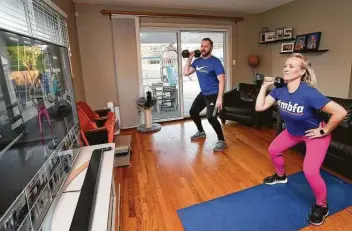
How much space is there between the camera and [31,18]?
1.46 meters

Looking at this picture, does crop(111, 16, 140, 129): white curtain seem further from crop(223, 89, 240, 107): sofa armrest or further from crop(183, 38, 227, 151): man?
crop(223, 89, 240, 107): sofa armrest

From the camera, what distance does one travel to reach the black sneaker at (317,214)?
1.60 meters

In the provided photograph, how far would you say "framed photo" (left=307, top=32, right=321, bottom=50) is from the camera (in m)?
3.71

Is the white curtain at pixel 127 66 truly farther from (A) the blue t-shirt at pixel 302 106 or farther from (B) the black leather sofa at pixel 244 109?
(A) the blue t-shirt at pixel 302 106

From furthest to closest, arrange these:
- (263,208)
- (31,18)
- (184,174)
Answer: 1. (184,174)
2. (263,208)
3. (31,18)

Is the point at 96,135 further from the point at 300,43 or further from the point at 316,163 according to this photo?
the point at 300,43

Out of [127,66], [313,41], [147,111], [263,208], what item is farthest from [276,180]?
[127,66]

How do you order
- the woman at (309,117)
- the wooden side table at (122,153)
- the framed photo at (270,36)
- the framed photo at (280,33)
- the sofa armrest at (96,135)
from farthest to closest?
the framed photo at (270,36)
the framed photo at (280,33)
the wooden side table at (122,153)
the sofa armrest at (96,135)
the woman at (309,117)

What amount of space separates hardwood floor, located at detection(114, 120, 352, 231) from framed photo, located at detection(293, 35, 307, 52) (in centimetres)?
165

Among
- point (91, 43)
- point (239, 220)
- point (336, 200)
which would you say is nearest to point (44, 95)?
point (239, 220)

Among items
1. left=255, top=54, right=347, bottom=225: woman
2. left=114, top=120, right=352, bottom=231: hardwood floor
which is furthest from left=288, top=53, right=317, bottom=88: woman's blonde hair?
left=114, top=120, right=352, bottom=231: hardwood floor

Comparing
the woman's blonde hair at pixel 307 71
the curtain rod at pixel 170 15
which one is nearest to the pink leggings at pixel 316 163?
the woman's blonde hair at pixel 307 71

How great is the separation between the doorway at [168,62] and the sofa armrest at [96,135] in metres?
2.02

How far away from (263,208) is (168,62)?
11.4ft
